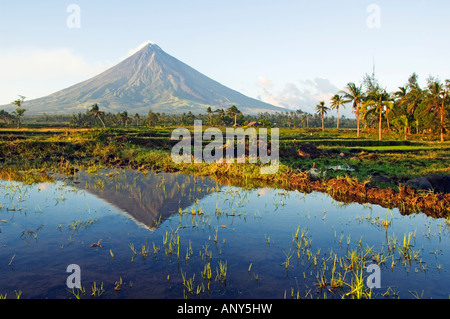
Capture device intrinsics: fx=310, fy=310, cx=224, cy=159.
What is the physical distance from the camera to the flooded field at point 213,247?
6.48 metres

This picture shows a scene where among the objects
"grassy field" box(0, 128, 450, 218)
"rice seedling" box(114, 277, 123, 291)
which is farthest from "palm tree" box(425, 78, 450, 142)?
"rice seedling" box(114, 277, 123, 291)

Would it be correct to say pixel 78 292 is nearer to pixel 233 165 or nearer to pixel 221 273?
pixel 221 273

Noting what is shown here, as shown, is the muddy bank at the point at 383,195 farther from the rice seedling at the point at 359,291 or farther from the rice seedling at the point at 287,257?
the rice seedling at the point at 359,291

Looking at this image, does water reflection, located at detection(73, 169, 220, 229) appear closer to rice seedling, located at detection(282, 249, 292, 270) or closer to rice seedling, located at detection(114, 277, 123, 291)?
rice seedling, located at detection(114, 277, 123, 291)

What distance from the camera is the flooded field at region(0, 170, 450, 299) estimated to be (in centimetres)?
648

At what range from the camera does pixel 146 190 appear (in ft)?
50.7

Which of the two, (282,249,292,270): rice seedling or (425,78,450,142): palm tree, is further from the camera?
(425,78,450,142): palm tree

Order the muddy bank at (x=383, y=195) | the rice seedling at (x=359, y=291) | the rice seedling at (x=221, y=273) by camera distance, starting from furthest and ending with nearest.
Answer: the muddy bank at (x=383, y=195) < the rice seedling at (x=221, y=273) < the rice seedling at (x=359, y=291)

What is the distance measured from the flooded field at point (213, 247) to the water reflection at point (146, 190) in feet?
0.41

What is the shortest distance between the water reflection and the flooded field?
124 mm

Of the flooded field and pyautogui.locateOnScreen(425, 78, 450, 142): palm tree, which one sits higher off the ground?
pyautogui.locateOnScreen(425, 78, 450, 142): palm tree

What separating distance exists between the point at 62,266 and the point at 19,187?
10016mm

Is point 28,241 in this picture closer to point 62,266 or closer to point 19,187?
point 62,266

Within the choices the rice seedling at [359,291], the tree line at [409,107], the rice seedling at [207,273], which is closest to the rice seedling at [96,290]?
the rice seedling at [207,273]
